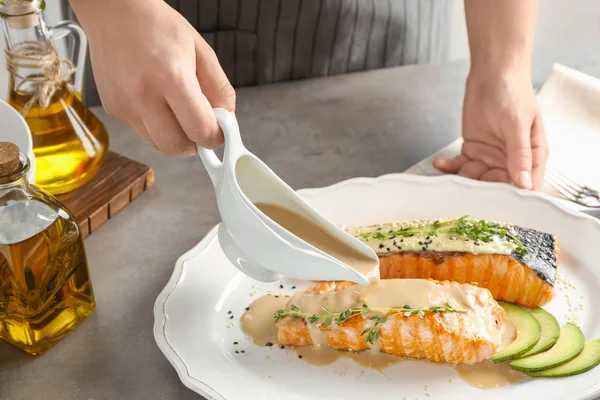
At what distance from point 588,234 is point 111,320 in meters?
1.11

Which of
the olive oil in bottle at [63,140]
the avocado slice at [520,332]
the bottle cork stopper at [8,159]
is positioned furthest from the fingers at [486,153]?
the bottle cork stopper at [8,159]

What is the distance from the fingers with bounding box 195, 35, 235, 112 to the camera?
1.44 metres

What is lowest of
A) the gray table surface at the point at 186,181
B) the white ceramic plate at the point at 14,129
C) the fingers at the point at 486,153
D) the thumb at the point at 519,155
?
the gray table surface at the point at 186,181

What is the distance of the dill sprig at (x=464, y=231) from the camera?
1.67m

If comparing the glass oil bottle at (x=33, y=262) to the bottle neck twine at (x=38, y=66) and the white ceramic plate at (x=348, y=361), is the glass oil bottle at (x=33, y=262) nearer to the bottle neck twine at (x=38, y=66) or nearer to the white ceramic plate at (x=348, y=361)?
the white ceramic plate at (x=348, y=361)

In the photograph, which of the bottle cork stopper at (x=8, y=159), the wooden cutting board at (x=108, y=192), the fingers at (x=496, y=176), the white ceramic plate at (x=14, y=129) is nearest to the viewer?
the bottle cork stopper at (x=8, y=159)

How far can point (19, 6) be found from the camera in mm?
1659

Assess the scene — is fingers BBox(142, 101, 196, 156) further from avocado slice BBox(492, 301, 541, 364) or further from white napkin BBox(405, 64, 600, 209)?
white napkin BBox(405, 64, 600, 209)

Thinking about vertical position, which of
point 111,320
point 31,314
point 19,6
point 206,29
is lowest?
point 111,320

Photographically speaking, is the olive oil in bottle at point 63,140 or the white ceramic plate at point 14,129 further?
the olive oil in bottle at point 63,140

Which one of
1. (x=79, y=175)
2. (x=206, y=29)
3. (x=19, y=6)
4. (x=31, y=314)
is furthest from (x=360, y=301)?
(x=206, y=29)

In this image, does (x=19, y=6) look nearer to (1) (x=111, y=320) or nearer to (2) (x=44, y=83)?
(2) (x=44, y=83)

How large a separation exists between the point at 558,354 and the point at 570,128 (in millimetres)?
932

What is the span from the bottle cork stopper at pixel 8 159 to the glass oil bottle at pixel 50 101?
1.40 feet
